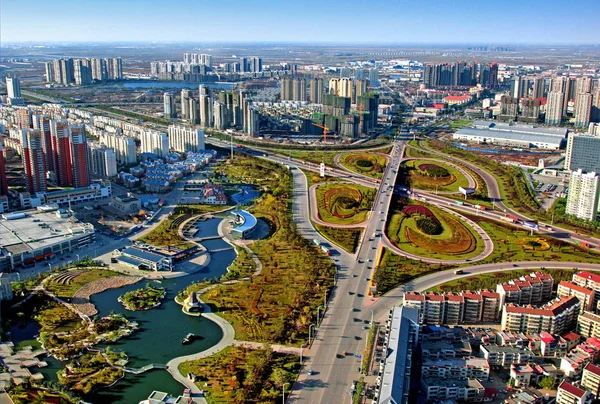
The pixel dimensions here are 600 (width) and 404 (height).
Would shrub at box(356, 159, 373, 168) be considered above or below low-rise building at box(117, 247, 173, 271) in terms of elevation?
above

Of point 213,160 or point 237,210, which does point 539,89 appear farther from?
point 237,210

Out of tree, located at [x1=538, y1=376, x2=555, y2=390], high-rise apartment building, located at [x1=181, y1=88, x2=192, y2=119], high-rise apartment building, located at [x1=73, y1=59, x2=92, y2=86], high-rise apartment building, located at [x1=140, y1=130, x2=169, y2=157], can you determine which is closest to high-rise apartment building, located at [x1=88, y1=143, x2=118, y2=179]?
high-rise apartment building, located at [x1=140, y1=130, x2=169, y2=157]

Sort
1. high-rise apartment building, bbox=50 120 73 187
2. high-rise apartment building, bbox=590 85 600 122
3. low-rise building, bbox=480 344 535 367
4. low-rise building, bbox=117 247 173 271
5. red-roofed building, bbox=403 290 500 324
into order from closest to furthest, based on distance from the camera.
A: low-rise building, bbox=480 344 535 367 < red-roofed building, bbox=403 290 500 324 < low-rise building, bbox=117 247 173 271 < high-rise apartment building, bbox=50 120 73 187 < high-rise apartment building, bbox=590 85 600 122

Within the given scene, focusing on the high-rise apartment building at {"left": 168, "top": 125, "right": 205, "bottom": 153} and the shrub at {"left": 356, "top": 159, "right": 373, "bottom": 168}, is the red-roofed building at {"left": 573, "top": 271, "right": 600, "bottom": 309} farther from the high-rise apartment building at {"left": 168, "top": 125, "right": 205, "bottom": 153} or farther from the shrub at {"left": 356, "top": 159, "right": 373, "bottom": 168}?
the high-rise apartment building at {"left": 168, "top": 125, "right": 205, "bottom": 153}

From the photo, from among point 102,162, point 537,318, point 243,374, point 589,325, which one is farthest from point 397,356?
point 102,162

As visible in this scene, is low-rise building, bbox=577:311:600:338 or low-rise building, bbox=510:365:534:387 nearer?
low-rise building, bbox=510:365:534:387

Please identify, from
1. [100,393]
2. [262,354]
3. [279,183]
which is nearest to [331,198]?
[279,183]

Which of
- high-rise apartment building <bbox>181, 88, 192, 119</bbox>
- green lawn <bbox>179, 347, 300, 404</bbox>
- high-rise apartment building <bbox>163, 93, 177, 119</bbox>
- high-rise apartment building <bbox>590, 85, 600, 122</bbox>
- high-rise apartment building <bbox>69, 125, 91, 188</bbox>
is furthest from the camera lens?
high-rise apartment building <bbox>163, 93, 177, 119</bbox>
